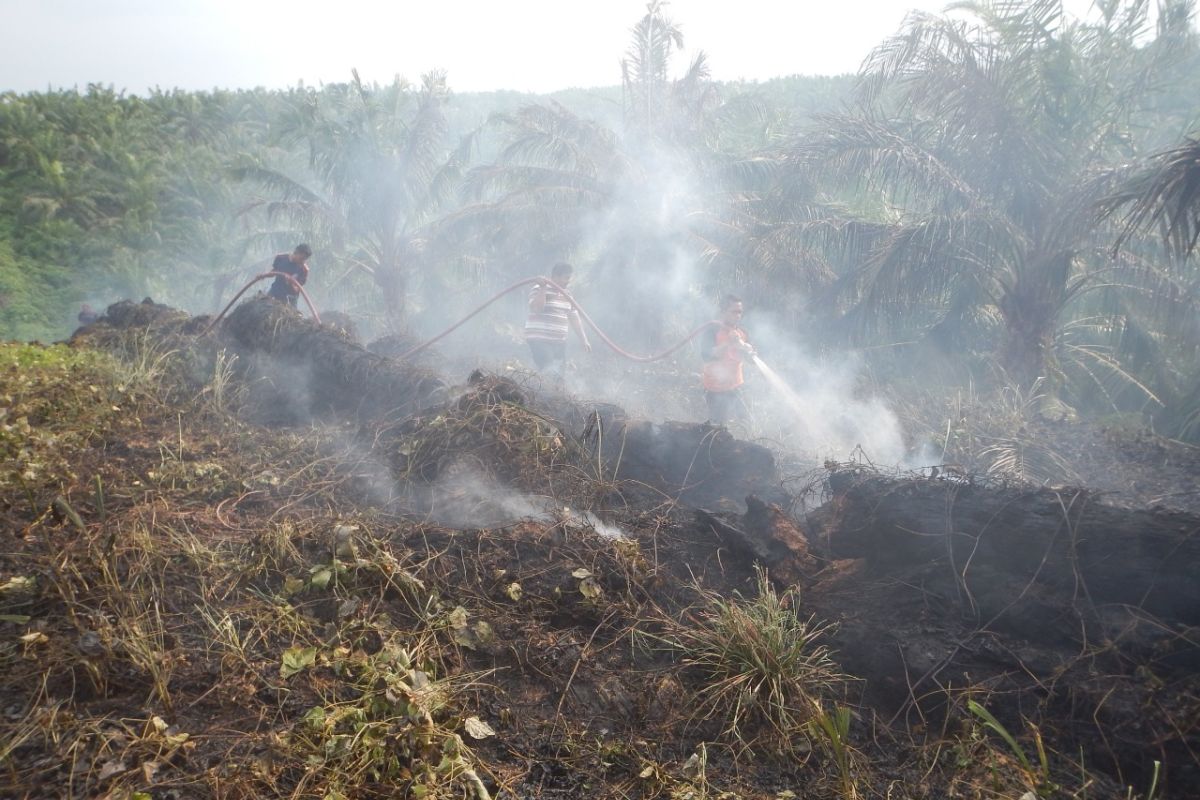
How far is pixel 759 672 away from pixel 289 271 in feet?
30.6

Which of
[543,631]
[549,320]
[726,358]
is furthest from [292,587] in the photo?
[549,320]

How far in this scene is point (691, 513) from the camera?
5.36 metres

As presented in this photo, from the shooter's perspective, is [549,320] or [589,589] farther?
[549,320]

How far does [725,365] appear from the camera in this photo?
9164mm

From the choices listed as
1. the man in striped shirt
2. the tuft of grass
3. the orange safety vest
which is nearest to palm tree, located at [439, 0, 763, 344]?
the man in striped shirt

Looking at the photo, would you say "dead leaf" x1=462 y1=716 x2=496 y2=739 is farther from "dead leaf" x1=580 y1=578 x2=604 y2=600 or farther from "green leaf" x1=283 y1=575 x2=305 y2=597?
"green leaf" x1=283 y1=575 x2=305 y2=597

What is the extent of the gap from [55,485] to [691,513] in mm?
4091

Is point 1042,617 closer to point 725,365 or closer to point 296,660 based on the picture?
point 296,660

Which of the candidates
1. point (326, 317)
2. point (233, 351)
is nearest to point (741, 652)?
point (233, 351)

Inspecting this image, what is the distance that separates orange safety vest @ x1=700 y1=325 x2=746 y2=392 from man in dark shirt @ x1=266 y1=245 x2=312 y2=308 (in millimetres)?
5701

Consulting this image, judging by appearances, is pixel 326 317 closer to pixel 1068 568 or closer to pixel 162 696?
pixel 162 696

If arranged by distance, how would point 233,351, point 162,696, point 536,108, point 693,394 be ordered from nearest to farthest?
1. point 162,696
2. point 233,351
3. point 693,394
4. point 536,108

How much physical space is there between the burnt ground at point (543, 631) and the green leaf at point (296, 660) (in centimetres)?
6

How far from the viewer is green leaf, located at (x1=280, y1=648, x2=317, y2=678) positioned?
10.4ft
